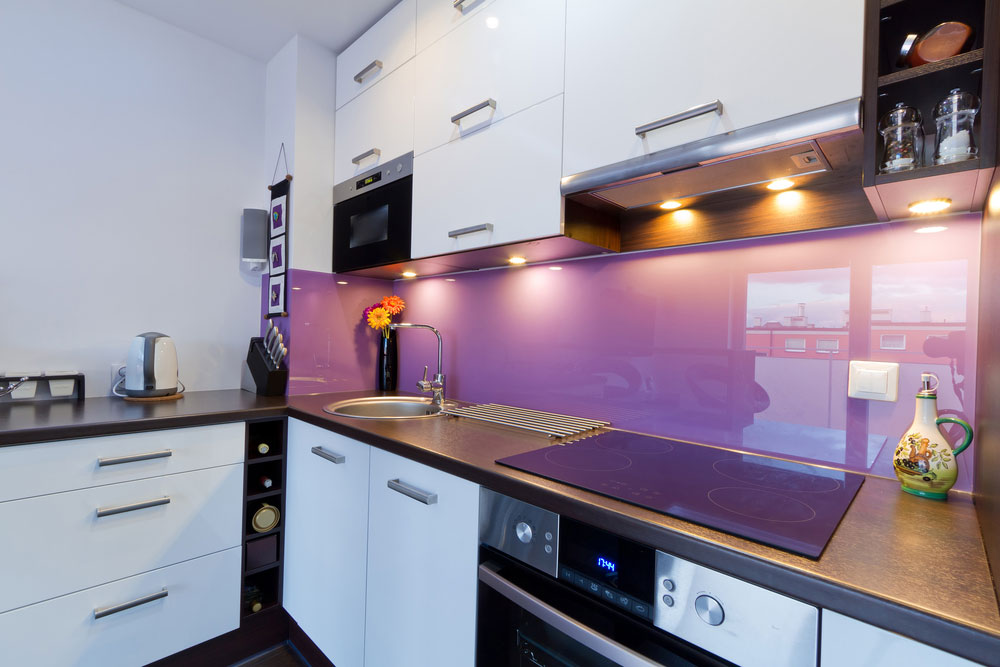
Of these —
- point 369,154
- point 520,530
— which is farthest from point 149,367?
point 520,530

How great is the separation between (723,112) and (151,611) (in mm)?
2218

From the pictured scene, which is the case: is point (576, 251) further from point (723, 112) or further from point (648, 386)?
point (723, 112)

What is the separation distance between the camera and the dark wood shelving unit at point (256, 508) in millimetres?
1767

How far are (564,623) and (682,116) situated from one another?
1066 millimetres

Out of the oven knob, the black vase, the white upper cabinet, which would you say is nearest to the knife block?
the black vase

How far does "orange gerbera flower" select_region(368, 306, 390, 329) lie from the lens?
2244 mm

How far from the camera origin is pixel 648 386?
1438mm

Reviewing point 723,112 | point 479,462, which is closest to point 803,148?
point 723,112

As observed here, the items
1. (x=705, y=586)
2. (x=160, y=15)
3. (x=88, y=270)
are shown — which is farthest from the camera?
(x=160, y=15)

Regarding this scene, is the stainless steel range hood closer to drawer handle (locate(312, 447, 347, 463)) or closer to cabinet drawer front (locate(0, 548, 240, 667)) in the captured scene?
drawer handle (locate(312, 447, 347, 463))

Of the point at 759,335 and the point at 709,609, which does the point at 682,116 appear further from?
the point at 709,609

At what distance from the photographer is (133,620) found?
58.8 inches

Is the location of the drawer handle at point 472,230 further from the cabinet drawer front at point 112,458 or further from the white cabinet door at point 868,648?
the white cabinet door at point 868,648

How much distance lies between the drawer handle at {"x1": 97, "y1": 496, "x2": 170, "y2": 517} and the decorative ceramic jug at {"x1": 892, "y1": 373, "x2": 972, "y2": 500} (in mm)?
2056
